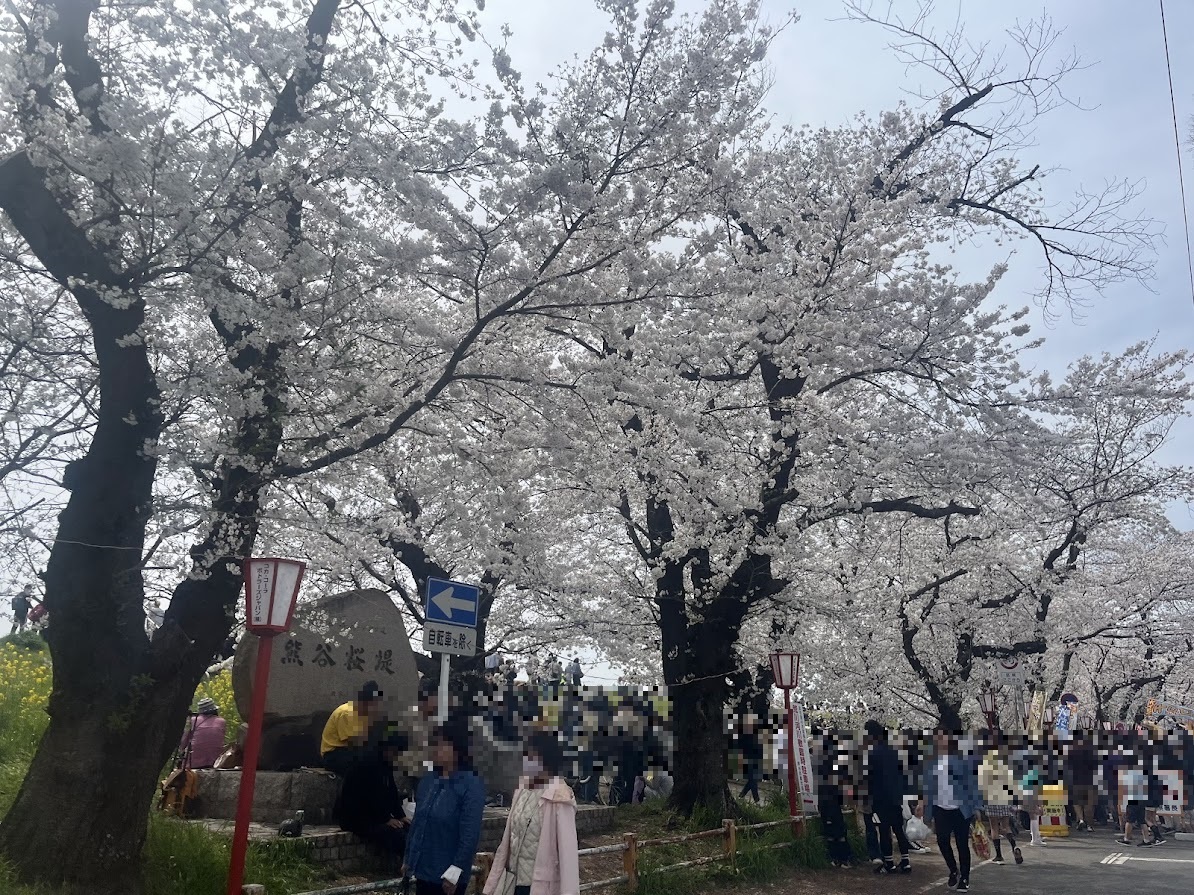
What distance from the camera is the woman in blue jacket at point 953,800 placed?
452 inches

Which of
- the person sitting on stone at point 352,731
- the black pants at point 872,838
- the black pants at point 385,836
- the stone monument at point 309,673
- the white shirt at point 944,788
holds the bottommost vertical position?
the black pants at point 872,838

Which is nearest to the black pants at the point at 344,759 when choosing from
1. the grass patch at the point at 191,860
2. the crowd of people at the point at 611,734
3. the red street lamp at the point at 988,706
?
the grass patch at the point at 191,860

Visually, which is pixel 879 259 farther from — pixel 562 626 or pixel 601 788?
pixel 601 788

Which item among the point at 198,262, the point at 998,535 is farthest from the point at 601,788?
the point at 198,262

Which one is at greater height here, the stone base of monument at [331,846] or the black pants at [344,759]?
the black pants at [344,759]

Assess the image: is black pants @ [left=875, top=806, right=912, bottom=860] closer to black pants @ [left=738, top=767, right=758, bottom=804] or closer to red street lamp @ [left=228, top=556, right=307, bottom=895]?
black pants @ [left=738, top=767, right=758, bottom=804]

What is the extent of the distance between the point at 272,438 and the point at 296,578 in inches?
49.9

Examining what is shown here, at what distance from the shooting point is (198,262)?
685 cm

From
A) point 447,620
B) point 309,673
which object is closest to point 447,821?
point 447,620

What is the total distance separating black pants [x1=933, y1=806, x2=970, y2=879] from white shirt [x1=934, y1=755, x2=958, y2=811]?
0.20ft

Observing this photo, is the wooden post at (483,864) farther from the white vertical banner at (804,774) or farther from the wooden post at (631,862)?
the white vertical banner at (804,774)

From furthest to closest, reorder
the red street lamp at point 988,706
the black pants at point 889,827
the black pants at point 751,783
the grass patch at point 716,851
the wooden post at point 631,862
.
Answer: the red street lamp at point 988,706 < the black pants at point 751,783 < the black pants at point 889,827 < the grass patch at point 716,851 < the wooden post at point 631,862

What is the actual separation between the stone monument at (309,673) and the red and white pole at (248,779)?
3562 millimetres

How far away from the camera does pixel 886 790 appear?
1280 centimetres
